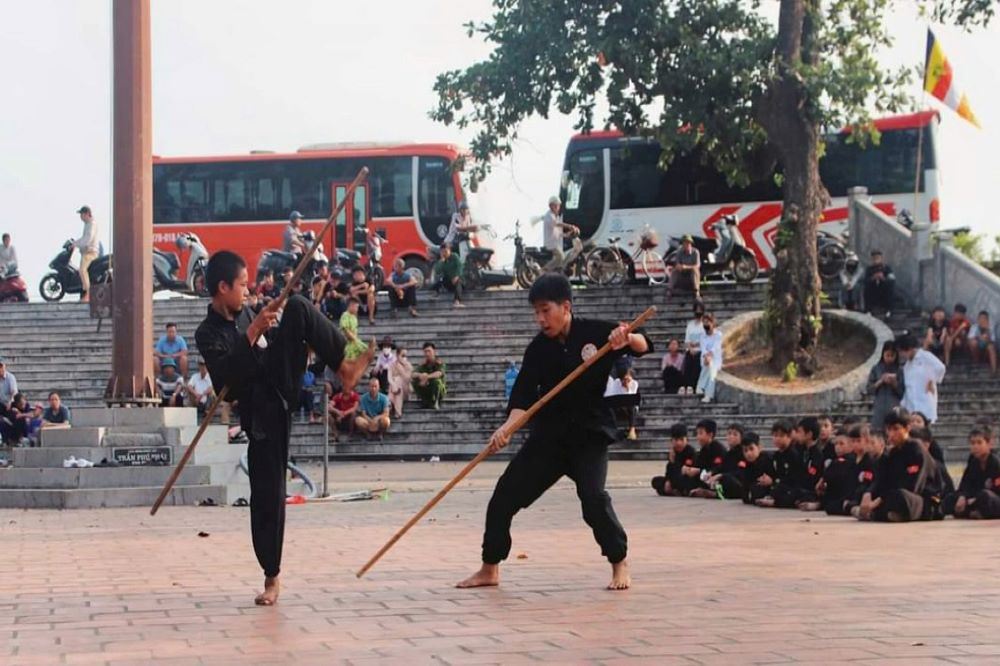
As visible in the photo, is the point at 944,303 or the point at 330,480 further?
the point at 944,303

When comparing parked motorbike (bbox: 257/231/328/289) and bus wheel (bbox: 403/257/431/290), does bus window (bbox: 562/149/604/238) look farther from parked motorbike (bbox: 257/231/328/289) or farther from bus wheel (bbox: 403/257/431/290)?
parked motorbike (bbox: 257/231/328/289)

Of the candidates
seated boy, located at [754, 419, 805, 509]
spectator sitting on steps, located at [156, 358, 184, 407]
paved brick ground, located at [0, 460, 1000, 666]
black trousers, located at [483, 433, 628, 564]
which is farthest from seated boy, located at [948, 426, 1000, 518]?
spectator sitting on steps, located at [156, 358, 184, 407]

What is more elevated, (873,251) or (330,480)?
(873,251)

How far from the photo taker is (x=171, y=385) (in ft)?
73.8

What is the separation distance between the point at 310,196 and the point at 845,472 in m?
24.2

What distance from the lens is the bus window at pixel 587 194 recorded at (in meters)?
34.3

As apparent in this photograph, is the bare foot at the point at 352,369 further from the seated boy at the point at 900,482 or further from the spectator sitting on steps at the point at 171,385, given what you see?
the spectator sitting on steps at the point at 171,385

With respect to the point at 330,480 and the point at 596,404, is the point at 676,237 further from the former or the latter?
the point at 596,404

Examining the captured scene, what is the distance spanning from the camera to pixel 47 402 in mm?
24891

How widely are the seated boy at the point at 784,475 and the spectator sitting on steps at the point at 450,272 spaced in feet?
45.4

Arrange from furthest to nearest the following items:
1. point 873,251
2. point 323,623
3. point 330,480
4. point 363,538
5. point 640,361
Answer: point 873,251
point 640,361
point 330,480
point 363,538
point 323,623

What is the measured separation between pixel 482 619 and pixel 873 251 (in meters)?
21.5

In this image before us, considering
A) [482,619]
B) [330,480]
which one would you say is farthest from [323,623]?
[330,480]

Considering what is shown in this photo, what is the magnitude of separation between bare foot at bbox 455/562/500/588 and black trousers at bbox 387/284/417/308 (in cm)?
1933
